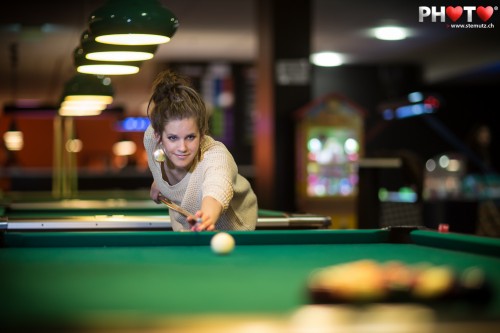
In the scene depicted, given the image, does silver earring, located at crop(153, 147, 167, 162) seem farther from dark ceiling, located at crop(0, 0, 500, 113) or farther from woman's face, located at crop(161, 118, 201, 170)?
dark ceiling, located at crop(0, 0, 500, 113)

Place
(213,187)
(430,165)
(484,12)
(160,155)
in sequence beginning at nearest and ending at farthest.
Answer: (213,187) < (160,155) < (484,12) < (430,165)

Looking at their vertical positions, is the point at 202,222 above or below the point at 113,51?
below

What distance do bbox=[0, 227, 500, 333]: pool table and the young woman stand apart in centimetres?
42

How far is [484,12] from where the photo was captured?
7547 mm

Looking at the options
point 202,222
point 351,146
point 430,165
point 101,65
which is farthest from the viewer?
point 430,165

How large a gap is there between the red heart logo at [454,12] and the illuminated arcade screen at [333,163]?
11.1ft

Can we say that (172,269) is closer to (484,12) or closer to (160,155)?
(160,155)

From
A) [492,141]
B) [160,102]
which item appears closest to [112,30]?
[160,102]

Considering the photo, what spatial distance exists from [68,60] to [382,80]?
6.25 meters

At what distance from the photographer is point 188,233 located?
10.8 feet

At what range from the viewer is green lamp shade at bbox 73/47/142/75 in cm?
520

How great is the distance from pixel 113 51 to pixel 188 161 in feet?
3.55

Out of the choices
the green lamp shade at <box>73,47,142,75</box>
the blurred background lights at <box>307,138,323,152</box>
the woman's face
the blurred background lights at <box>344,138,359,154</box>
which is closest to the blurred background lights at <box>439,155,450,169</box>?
the blurred background lights at <box>344,138,359,154</box>

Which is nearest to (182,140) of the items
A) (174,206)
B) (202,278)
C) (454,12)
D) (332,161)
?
(174,206)
